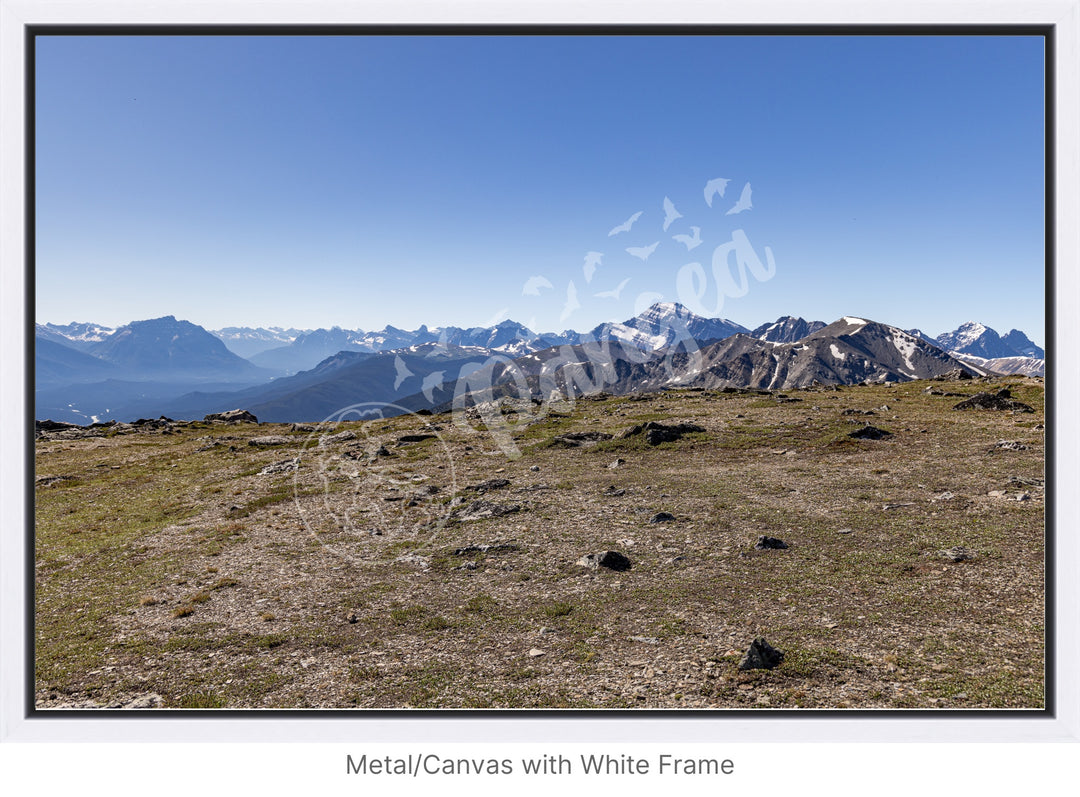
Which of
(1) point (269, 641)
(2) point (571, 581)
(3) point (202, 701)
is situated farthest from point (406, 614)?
(2) point (571, 581)

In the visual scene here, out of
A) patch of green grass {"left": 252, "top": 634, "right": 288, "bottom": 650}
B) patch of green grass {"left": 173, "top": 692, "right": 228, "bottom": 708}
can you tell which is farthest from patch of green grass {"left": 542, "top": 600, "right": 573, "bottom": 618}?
patch of green grass {"left": 173, "top": 692, "right": 228, "bottom": 708}

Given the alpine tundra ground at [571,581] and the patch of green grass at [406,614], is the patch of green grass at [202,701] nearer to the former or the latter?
the alpine tundra ground at [571,581]

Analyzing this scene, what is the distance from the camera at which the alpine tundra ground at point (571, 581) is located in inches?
364

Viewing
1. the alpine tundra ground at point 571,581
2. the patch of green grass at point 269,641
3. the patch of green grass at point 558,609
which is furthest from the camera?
the patch of green grass at point 558,609

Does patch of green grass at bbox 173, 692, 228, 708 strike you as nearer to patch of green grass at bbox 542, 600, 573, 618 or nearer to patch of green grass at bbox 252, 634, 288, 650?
patch of green grass at bbox 252, 634, 288, 650

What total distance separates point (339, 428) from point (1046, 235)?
53.4m

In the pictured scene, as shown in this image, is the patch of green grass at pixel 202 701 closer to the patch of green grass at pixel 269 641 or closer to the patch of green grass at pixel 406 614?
the patch of green grass at pixel 269 641

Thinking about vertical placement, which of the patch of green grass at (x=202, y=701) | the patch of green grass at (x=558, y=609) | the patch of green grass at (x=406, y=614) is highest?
the patch of green grass at (x=558, y=609)

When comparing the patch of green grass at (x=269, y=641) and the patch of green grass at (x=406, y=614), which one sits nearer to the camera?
the patch of green grass at (x=269, y=641)

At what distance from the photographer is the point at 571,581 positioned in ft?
49.6

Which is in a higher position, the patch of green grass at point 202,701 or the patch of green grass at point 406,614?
the patch of green grass at point 406,614

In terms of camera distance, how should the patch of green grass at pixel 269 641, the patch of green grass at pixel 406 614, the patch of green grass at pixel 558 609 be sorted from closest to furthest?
1. the patch of green grass at pixel 269 641
2. the patch of green grass at pixel 558 609
3. the patch of green grass at pixel 406 614

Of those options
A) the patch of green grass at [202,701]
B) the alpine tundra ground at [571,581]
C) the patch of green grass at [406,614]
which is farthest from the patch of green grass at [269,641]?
the patch of green grass at [406,614]

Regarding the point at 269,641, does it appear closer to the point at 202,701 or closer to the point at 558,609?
the point at 202,701
